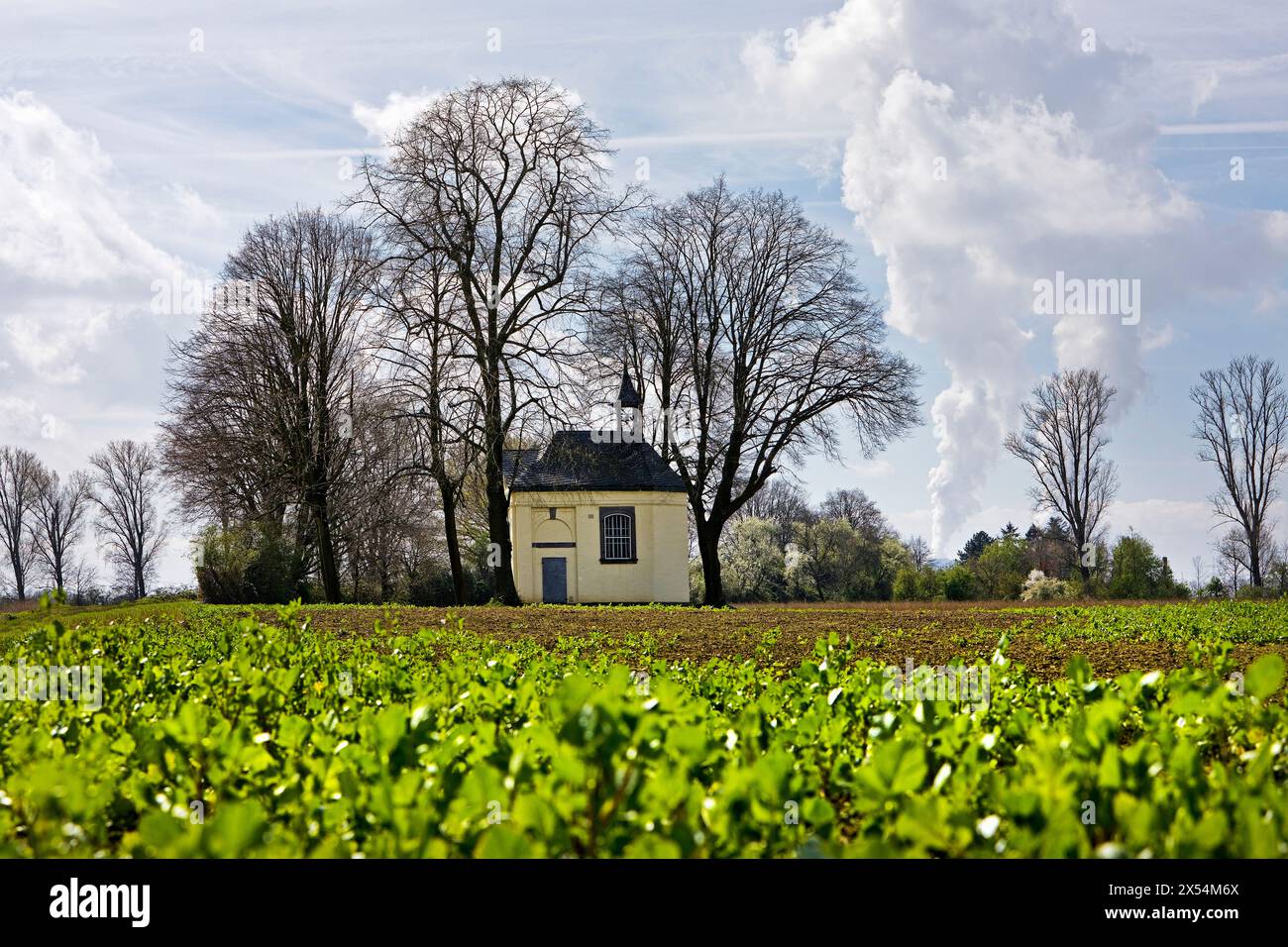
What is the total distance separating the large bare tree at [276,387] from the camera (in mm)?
34781

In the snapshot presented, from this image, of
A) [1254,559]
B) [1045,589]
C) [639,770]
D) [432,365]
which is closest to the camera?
[639,770]

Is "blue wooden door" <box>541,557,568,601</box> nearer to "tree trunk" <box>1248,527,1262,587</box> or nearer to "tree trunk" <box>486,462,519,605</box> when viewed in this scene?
"tree trunk" <box>486,462,519,605</box>

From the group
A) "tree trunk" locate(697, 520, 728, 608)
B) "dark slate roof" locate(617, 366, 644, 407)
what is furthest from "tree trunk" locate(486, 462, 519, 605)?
"dark slate roof" locate(617, 366, 644, 407)

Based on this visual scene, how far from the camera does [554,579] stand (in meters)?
38.4

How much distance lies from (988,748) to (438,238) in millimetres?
29248

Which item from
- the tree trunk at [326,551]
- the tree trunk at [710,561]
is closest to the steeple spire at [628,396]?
the tree trunk at [710,561]

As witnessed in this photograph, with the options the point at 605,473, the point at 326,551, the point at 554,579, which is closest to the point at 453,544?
the point at 326,551

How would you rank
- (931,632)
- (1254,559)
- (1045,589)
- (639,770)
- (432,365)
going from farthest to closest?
(1254,559) < (1045,589) < (432,365) < (931,632) < (639,770)

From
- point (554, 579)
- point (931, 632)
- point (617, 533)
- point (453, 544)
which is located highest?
point (617, 533)

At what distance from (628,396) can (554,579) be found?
703 centimetres

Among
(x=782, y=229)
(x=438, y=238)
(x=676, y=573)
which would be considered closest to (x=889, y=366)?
(x=782, y=229)

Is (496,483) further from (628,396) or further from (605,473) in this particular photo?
(628,396)

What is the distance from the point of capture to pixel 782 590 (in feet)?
178
